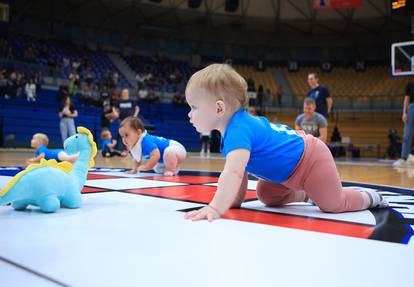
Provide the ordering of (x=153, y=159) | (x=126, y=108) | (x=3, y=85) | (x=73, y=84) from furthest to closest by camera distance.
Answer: (x=73, y=84) → (x=3, y=85) → (x=126, y=108) → (x=153, y=159)

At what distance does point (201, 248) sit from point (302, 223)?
1.55 feet

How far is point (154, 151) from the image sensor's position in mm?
3119

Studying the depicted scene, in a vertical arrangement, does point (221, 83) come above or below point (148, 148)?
above

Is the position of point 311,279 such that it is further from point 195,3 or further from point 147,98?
point 195,3

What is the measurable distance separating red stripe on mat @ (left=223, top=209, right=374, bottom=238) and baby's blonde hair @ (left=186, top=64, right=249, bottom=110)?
40cm

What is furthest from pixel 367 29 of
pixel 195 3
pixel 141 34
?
pixel 141 34

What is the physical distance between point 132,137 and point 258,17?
1593 cm

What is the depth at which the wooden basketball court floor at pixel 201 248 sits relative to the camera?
27.2 inches

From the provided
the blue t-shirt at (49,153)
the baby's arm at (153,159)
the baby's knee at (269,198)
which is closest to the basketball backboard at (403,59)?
the baby's arm at (153,159)

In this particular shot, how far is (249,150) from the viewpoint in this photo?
131cm

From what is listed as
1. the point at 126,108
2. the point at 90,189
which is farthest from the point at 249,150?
the point at 126,108

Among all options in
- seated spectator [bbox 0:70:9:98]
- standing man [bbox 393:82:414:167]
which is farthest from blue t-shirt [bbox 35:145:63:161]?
seated spectator [bbox 0:70:9:98]

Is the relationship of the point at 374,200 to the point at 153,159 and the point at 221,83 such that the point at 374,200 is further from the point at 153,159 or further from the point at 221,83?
the point at 153,159

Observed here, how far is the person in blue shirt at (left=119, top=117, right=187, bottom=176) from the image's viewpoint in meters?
3.09
